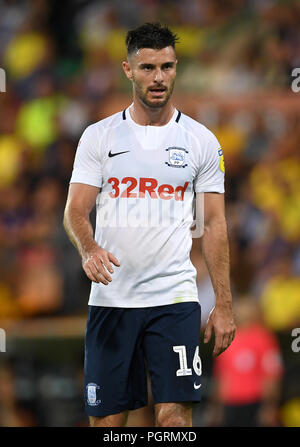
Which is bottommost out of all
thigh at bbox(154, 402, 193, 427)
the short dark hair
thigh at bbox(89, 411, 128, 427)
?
thigh at bbox(89, 411, 128, 427)

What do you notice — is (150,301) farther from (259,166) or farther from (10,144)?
(10,144)

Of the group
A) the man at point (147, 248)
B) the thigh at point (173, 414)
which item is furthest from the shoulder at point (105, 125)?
the thigh at point (173, 414)

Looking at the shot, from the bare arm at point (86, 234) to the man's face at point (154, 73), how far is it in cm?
62

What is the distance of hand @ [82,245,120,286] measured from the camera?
14.8ft

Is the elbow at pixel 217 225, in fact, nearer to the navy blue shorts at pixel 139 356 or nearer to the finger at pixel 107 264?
the navy blue shorts at pixel 139 356

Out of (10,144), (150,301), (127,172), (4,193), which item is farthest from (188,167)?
A: (10,144)

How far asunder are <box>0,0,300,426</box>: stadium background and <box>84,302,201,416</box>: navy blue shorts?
359cm

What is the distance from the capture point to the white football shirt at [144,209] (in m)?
4.96

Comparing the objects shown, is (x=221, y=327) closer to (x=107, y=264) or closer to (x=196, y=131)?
(x=107, y=264)

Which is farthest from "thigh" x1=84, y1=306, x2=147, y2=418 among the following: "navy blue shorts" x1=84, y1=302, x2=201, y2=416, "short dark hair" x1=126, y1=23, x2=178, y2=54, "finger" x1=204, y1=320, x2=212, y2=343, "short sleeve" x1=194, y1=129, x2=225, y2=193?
"short dark hair" x1=126, y1=23, x2=178, y2=54

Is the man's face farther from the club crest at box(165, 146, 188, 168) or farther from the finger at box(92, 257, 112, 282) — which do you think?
the finger at box(92, 257, 112, 282)

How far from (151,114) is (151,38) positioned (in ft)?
1.45

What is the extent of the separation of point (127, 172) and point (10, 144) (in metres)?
6.85

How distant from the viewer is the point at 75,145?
1059cm
